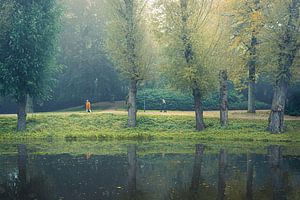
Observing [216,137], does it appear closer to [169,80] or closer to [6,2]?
[169,80]

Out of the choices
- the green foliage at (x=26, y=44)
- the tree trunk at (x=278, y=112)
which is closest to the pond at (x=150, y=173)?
the tree trunk at (x=278, y=112)

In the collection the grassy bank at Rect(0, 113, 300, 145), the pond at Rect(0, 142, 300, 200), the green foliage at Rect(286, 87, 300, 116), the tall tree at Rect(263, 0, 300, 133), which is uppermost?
the tall tree at Rect(263, 0, 300, 133)

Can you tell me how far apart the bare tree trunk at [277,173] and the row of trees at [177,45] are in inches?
258

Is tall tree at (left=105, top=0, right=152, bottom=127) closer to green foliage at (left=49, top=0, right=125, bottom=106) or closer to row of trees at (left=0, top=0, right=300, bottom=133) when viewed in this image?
row of trees at (left=0, top=0, right=300, bottom=133)

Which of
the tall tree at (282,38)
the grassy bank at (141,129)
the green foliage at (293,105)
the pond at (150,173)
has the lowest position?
the pond at (150,173)

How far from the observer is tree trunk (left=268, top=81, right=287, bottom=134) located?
28.5 m

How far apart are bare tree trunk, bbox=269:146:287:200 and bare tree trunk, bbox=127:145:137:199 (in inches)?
169

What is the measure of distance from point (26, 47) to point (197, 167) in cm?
1827

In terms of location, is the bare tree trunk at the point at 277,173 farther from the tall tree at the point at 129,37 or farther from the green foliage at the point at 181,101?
the green foliage at the point at 181,101

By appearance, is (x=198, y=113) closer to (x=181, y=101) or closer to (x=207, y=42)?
(x=207, y=42)

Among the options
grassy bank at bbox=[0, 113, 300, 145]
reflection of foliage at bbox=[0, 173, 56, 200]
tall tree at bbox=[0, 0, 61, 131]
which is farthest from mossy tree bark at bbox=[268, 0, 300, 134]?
reflection of foliage at bbox=[0, 173, 56, 200]

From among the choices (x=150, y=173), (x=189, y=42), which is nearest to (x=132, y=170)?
(x=150, y=173)

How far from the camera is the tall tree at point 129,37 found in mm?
31219

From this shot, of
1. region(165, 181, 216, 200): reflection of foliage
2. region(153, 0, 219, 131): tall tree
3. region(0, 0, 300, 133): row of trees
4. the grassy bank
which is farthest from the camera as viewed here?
region(153, 0, 219, 131): tall tree
